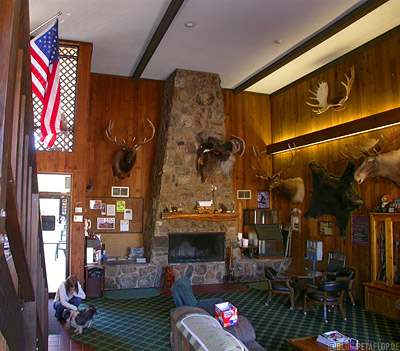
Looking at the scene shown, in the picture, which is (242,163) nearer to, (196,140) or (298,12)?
(196,140)

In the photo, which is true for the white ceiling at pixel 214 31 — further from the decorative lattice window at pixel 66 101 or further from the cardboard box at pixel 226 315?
the cardboard box at pixel 226 315

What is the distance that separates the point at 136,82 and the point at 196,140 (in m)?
2.14

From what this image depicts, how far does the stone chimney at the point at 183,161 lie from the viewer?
26.8 feet

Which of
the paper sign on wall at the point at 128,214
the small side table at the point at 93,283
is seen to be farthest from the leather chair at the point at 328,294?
the paper sign on wall at the point at 128,214

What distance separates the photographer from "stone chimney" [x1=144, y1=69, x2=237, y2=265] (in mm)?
8156

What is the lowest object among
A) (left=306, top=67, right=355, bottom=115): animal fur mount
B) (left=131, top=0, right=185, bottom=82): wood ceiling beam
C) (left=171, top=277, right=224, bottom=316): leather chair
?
(left=171, top=277, right=224, bottom=316): leather chair

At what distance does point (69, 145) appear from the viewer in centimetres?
680

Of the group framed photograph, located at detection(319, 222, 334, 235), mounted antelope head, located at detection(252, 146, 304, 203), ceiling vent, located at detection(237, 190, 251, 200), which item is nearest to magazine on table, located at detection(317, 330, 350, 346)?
framed photograph, located at detection(319, 222, 334, 235)

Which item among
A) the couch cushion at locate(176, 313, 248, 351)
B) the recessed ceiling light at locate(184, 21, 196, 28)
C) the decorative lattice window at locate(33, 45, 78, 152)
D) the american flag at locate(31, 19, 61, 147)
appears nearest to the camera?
the couch cushion at locate(176, 313, 248, 351)

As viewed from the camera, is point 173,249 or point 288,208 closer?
point 173,249

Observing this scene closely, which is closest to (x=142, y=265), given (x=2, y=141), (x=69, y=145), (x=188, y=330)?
(x=69, y=145)

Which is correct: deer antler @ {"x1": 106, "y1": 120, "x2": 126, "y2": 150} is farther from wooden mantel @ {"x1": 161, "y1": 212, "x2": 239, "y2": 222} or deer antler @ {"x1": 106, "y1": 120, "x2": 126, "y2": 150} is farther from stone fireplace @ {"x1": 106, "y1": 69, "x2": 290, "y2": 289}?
wooden mantel @ {"x1": 161, "y1": 212, "x2": 239, "y2": 222}

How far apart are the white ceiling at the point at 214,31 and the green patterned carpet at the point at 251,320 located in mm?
5026

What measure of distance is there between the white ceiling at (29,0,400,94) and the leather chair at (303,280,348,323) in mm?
4482
